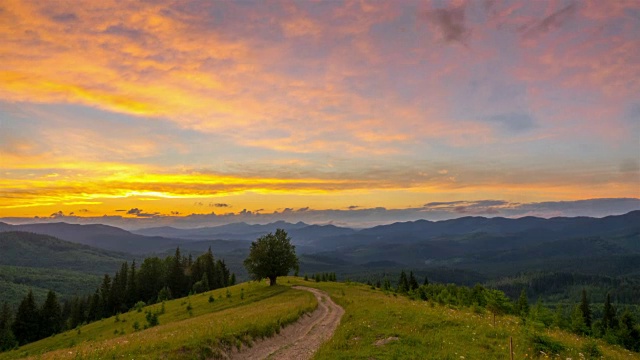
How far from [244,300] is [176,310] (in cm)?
1147

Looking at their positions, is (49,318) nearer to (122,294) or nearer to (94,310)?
(94,310)

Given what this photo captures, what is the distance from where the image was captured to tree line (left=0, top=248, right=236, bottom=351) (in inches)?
3637

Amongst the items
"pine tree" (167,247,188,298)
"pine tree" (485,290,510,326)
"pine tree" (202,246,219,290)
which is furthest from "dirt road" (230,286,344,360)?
"pine tree" (167,247,188,298)

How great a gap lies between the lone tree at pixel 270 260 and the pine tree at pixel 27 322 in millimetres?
67241

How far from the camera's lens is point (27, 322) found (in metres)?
91.6

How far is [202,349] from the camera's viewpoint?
20.7 metres

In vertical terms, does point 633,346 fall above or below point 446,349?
below

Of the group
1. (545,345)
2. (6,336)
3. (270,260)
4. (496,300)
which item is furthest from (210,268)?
(545,345)

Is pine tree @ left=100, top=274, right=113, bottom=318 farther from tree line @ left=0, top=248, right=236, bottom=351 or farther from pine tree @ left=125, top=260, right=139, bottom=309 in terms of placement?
pine tree @ left=125, top=260, right=139, bottom=309

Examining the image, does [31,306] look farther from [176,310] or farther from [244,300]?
[244,300]

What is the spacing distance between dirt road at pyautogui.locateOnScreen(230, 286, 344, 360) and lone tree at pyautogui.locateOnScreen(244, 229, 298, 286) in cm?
3404

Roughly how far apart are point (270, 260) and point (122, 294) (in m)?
61.1

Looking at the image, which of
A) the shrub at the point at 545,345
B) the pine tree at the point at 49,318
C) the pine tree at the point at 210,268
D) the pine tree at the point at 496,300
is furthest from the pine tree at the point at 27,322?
the shrub at the point at 545,345

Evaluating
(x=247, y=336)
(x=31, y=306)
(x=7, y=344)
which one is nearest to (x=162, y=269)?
(x=31, y=306)
